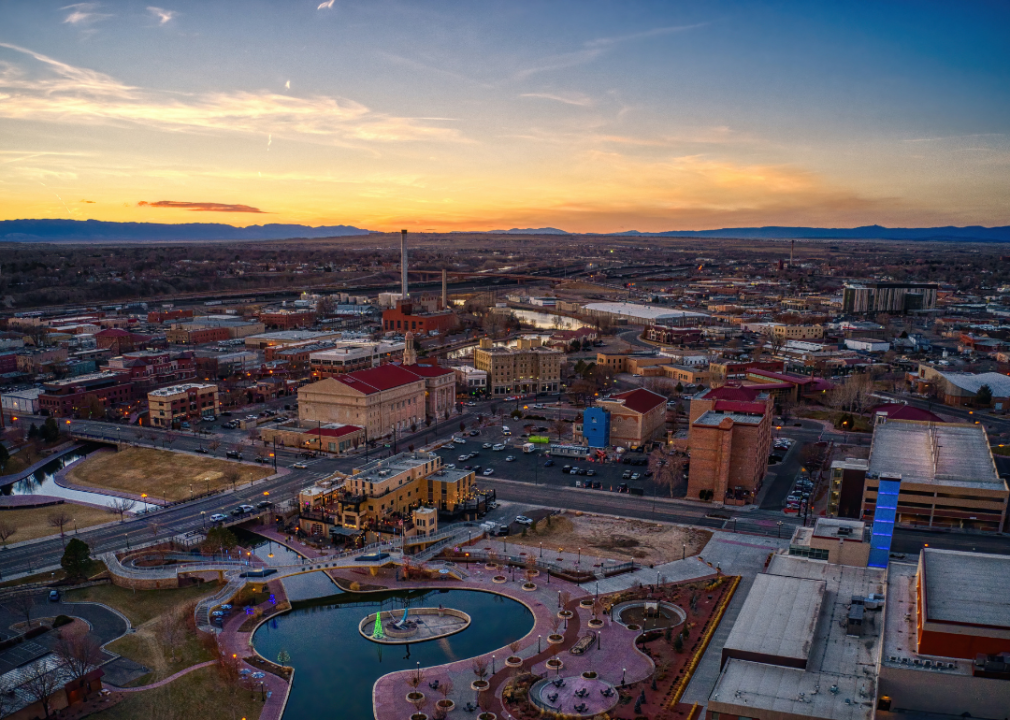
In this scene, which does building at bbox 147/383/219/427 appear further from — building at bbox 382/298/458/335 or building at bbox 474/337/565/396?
building at bbox 382/298/458/335

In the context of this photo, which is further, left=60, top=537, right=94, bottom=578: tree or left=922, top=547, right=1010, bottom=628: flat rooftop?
left=60, top=537, right=94, bottom=578: tree

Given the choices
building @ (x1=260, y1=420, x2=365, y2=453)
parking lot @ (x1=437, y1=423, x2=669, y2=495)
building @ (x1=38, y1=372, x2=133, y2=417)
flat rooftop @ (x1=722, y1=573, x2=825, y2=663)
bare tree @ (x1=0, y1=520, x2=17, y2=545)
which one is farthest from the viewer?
building @ (x1=38, y1=372, x2=133, y2=417)

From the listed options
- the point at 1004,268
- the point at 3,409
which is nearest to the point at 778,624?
the point at 3,409

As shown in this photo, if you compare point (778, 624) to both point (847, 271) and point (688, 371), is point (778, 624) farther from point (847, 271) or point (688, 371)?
point (847, 271)

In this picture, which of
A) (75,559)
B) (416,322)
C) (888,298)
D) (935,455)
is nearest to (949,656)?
(935,455)

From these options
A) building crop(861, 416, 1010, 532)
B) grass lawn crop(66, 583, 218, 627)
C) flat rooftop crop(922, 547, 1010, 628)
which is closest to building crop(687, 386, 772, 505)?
building crop(861, 416, 1010, 532)

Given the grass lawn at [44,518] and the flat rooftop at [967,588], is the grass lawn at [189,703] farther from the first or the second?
the flat rooftop at [967,588]
